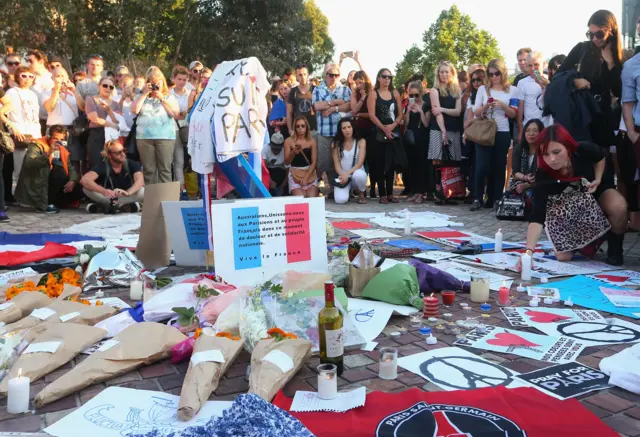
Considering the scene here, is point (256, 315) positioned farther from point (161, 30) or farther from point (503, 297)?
point (161, 30)

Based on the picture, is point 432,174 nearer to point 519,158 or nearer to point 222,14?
point 519,158

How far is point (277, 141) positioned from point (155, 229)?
4.81 meters

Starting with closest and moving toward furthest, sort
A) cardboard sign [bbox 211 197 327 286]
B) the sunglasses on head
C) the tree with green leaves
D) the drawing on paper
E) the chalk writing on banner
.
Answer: the drawing on paper → cardboard sign [bbox 211 197 327 286] → the chalk writing on banner → the sunglasses on head → the tree with green leaves

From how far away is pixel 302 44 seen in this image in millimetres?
28469

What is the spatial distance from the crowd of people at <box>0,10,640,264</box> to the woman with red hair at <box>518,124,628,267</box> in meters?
1.11

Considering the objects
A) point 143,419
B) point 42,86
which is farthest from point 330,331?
point 42,86

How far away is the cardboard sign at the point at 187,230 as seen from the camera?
4.99 meters

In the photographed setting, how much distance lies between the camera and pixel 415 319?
3592mm

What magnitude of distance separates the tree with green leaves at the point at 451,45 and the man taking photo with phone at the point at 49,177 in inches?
1490

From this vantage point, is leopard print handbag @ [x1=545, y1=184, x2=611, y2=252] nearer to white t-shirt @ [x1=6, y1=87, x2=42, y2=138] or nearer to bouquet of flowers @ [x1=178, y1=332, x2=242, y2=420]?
bouquet of flowers @ [x1=178, y1=332, x2=242, y2=420]

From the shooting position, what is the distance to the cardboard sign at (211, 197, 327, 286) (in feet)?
13.4

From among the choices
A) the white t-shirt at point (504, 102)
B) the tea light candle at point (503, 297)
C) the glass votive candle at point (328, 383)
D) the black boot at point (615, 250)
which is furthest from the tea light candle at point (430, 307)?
the white t-shirt at point (504, 102)

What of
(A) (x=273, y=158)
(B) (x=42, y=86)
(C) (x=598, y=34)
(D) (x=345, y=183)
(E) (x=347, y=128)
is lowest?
(D) (x=345, y=183)

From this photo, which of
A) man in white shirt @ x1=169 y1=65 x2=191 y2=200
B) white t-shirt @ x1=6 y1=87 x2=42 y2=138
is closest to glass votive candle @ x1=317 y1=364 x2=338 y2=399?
man in white shirt @ x1=169 y1=65 x2=191 y2=200
